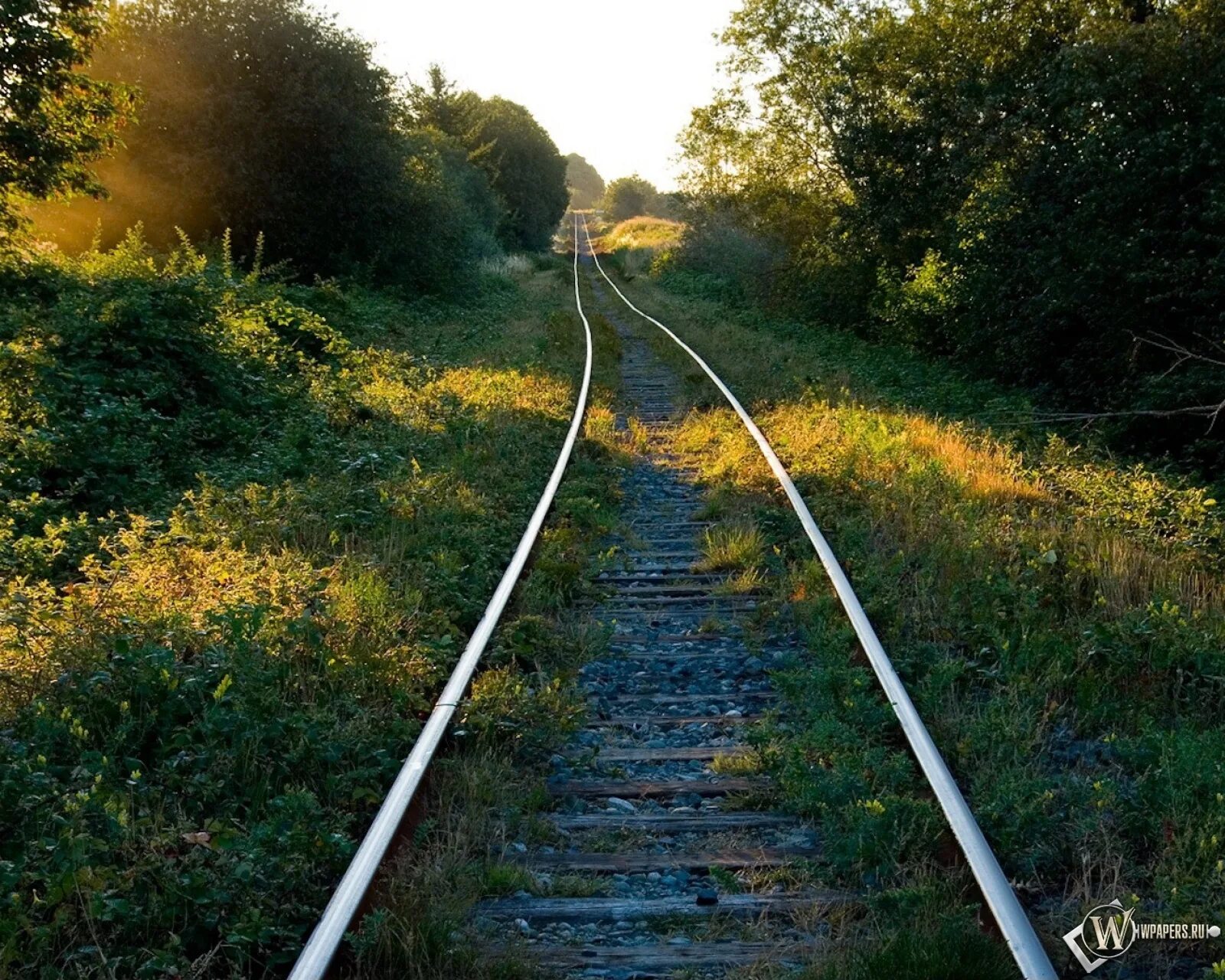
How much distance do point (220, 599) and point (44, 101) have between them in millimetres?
9801

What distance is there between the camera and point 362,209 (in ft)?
74.4

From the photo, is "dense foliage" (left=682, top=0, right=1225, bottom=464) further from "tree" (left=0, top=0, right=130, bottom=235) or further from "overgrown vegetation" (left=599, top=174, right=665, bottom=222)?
"overgrown vegetation" (left=599, top=174, right=665, bottom=222)

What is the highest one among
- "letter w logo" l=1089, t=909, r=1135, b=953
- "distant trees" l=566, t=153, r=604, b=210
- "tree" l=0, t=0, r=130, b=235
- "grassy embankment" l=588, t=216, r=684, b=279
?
"distant trees" l=566, t=153, r=604, b=210

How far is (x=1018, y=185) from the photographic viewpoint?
14773 millimetres

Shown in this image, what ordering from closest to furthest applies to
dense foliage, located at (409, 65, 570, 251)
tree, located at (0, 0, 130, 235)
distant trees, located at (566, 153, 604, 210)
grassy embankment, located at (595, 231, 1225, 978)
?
grassy embankment, located at (595, 231, 1225, 978), tree, located at (0, 0, 130, 235), dense foliage, located at (409, 65, 570, 251), distant trees, located at (566, 153, 604, 210)

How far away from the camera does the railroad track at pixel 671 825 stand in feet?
10.1

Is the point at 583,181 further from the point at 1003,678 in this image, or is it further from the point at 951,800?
the point at 951,800

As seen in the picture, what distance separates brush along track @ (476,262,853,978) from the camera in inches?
123

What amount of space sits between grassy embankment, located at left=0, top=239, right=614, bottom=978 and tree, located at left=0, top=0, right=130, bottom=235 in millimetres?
1014

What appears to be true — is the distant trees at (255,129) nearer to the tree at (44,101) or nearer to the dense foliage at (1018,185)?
the tree at (44,101)

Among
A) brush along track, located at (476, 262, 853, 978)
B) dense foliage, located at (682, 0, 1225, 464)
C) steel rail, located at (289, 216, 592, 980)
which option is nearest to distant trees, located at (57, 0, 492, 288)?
dense foliage, located at (682, 0, 1225, 464)

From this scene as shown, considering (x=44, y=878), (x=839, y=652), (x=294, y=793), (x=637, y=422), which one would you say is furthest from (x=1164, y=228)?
(x=44, y=878)

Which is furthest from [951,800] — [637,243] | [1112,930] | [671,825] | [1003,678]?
[637,243]

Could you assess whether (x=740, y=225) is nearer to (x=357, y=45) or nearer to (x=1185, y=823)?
(x=357, y=45)
